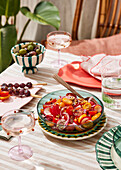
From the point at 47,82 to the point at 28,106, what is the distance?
0.26 metres

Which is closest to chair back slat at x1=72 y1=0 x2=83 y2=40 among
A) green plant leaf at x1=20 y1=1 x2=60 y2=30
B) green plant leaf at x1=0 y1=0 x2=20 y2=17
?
green plant leaf at x1=20 y1=1 x2=60 y2=30

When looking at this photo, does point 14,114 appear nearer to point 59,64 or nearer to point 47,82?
point 47,82

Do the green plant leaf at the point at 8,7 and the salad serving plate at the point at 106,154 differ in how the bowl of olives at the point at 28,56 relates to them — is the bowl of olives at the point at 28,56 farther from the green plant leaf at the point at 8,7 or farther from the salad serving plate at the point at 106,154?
the green plant leaf at the point at 8,7

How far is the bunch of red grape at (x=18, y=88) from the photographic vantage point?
136 cm

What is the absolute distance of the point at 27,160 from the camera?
0.99 m

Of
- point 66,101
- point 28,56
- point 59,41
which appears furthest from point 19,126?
point 59,41

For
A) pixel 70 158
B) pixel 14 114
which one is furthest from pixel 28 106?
pixel 70 158

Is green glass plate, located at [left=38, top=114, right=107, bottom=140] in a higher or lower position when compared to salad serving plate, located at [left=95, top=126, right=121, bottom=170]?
lower

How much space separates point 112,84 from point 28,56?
0.49 m

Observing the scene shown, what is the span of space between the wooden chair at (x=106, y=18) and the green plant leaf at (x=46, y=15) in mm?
346

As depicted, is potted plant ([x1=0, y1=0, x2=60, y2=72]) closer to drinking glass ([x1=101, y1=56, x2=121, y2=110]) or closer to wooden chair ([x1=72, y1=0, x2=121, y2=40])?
wooden chair ([x1=72, y1=0, x2=121, y2=40])

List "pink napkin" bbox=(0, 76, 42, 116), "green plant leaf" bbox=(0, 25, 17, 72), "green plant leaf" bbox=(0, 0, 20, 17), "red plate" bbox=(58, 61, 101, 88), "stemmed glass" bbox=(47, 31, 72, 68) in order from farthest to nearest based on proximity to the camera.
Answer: "green plant leaf" bbox=(0, 0, 20, 17) < "green plant leaf" bbox=(0, 25, 17, 72) < "stemmed glass" bbox=(47, 31, 72, 68) < "red plate" bbox=(58, 61, 101, 88) < "pink napkin" bbox=(0, 76, 42, 116)

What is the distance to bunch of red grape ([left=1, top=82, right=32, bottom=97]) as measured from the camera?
4.48 ft

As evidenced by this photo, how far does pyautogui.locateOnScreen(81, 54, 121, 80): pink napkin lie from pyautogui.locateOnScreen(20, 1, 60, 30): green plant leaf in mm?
974
